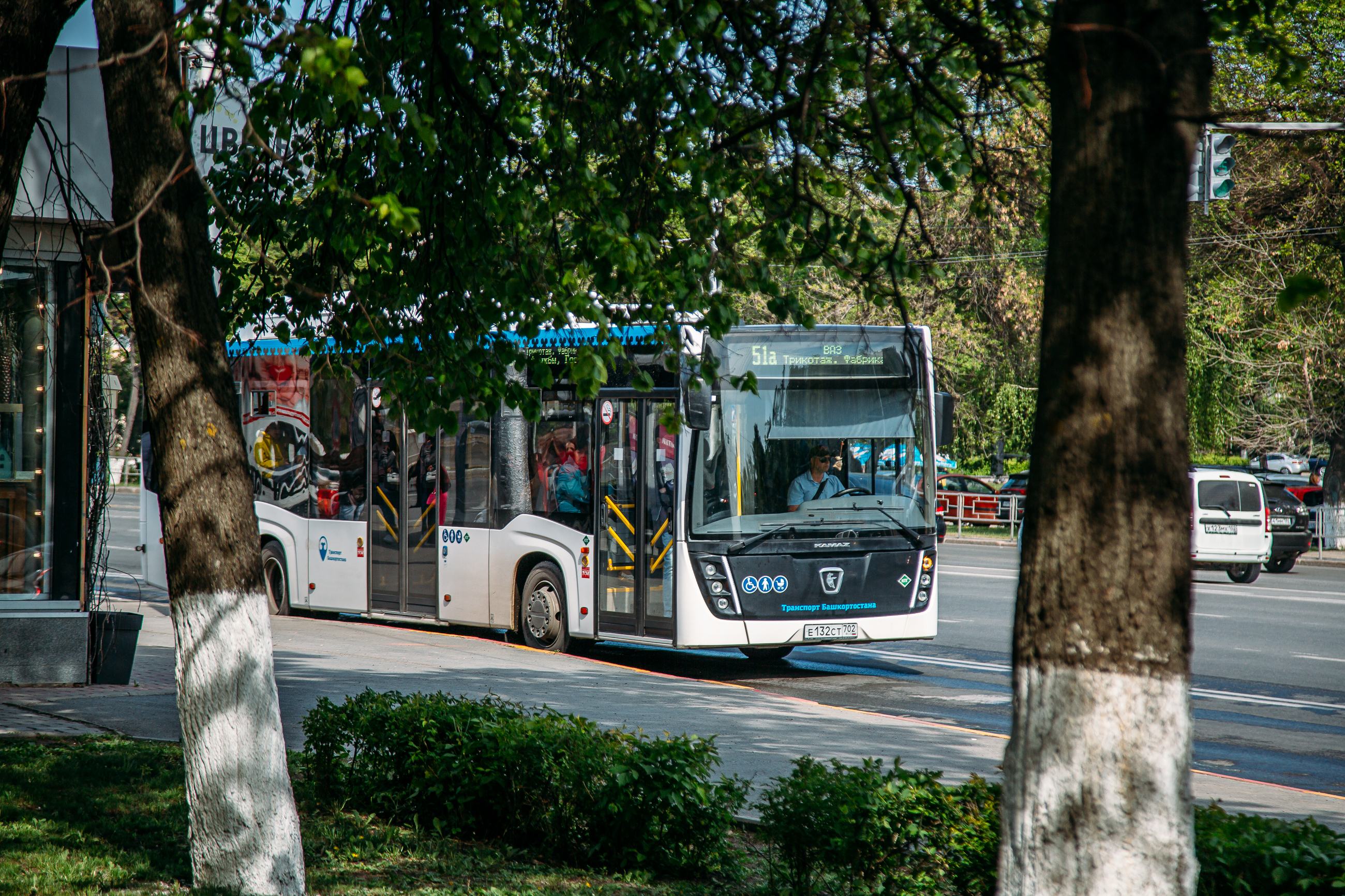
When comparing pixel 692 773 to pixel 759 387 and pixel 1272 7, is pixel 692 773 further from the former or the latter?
pixel 759 387

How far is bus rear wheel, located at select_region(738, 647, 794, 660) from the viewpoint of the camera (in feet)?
46.8

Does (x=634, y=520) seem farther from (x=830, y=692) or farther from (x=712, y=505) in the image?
(x=830, y=692)

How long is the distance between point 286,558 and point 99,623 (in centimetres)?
619

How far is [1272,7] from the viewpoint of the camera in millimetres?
5105

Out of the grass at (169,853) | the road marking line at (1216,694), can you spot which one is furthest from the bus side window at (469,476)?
the grass at (169,853)

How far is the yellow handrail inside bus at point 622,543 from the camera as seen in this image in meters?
12.4

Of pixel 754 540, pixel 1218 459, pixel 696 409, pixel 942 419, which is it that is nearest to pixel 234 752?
pixel 696 409

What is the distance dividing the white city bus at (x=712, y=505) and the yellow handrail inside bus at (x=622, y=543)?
0.02 m

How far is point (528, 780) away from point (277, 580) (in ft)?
38.8

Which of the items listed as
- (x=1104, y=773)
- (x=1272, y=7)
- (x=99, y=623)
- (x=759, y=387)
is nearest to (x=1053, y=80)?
(x=1104, y=773)

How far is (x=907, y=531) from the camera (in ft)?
40.1

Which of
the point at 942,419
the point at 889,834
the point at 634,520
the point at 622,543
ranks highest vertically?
the point at 942,419

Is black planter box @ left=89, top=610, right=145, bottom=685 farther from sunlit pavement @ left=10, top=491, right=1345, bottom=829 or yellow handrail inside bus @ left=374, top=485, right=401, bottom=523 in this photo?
yellow handrail inside bus @ left=374, top=485, right=401, bottom=523

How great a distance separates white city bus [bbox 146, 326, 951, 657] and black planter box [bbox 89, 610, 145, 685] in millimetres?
2926
